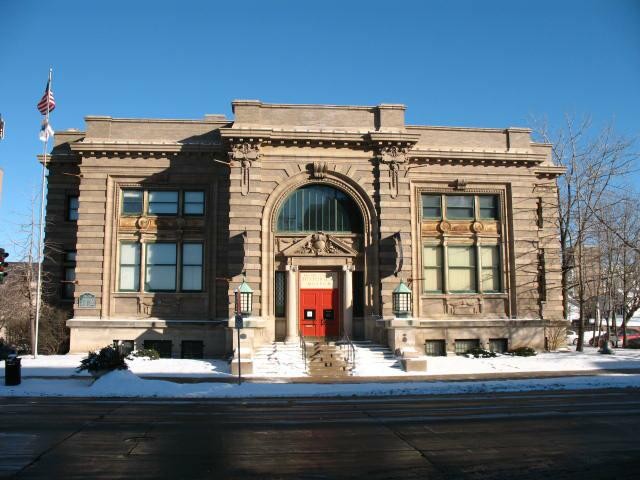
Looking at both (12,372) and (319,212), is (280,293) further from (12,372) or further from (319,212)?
(12,372)

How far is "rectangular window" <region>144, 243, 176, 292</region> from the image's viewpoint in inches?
1121

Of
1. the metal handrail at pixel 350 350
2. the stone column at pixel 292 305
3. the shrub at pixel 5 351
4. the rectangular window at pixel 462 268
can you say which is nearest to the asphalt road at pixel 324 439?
the metal handrail at pixel 350 350

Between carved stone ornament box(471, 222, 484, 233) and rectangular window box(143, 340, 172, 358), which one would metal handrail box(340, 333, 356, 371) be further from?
carved stone ornament box(471, 222, 484, 233)

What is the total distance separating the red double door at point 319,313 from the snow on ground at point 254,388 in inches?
279

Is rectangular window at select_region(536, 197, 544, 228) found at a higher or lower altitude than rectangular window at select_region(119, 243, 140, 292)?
higher

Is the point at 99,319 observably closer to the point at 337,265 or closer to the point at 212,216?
the point at 212,216

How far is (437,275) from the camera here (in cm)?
2944

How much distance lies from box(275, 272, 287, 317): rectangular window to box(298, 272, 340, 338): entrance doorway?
2.78 feet

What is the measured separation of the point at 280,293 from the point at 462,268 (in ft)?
31.8

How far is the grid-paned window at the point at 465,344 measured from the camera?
28.5 meters

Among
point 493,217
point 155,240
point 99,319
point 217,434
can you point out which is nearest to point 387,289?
point 493,217

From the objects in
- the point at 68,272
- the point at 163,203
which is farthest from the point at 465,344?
the point at 68,272

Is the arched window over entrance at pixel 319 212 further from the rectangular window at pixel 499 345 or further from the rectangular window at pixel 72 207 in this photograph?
the rectangular window at pixel 72 207

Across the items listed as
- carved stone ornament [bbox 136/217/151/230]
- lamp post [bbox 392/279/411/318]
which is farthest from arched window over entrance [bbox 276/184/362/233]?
carved stone ornament [bbox 136/217/151/230]
